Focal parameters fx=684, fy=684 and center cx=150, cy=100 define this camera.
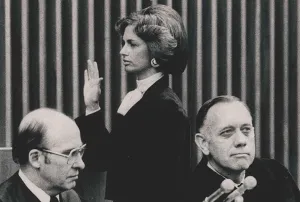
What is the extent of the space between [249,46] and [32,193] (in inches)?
65.5

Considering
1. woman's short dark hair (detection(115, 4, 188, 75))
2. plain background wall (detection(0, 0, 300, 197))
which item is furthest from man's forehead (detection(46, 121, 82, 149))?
plain background wall (detection(0, 0, 300, 197))

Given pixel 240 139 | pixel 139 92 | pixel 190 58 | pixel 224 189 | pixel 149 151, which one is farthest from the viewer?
pixel 190 58

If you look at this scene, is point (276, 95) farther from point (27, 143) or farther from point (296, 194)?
point (27, 143)

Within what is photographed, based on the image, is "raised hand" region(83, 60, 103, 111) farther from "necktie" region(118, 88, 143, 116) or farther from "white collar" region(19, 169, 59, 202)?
"white collar" region(19, 169, 59, 202)

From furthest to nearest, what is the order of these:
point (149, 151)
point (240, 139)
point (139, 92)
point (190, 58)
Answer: point (190, 58) → point (139, 92) → point (149, 151) → point (240, 139)

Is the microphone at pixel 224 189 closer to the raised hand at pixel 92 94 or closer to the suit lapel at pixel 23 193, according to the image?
the suit lapel at pixel 23 193

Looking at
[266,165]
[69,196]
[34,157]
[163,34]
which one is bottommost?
[69,196]

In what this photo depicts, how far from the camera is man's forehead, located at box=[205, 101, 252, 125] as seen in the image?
2.56 metres

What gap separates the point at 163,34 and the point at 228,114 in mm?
507

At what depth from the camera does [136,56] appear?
2889mm

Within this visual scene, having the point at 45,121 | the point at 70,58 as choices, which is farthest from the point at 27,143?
the point at 70,58

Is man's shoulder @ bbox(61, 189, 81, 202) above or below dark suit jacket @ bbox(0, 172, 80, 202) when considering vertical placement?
below

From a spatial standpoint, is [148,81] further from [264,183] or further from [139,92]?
[264,183]

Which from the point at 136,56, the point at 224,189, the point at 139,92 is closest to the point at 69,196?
the point at 139,92
